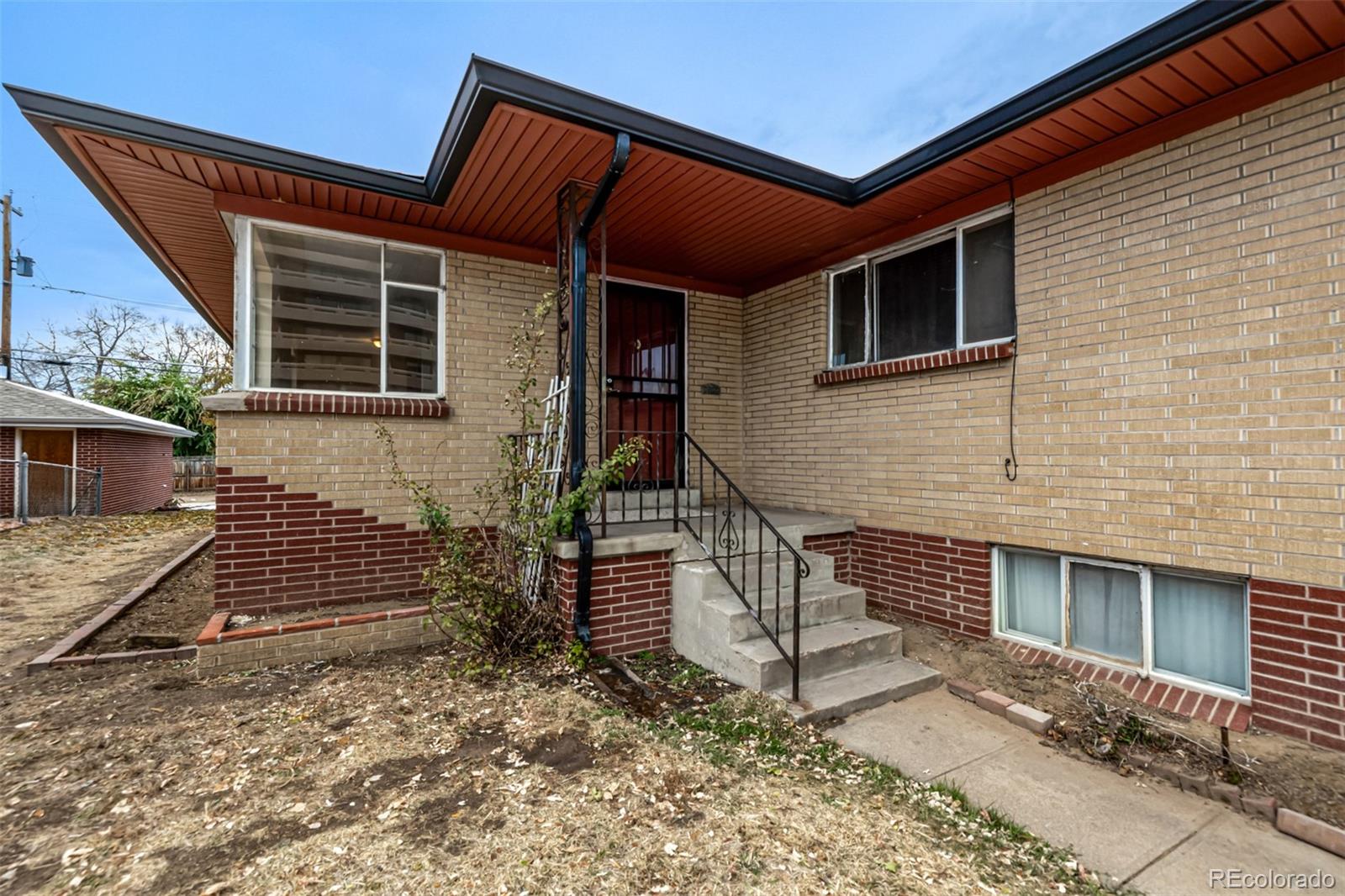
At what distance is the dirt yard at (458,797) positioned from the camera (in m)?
1.98

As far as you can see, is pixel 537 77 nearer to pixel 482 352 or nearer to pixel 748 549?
pixel 482 352

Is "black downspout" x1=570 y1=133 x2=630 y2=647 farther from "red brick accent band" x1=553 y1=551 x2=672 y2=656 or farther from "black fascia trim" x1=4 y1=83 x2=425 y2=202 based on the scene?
"black fascia trim" x1=4 y1=83 x2=425 y2=202

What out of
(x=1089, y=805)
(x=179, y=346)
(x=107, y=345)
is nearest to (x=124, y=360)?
(x=179, y=346)

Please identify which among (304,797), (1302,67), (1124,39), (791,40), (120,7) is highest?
(120,7)

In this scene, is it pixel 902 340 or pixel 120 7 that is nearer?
pixel 902 340

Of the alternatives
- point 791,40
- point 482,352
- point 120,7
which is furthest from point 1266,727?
point 120,7

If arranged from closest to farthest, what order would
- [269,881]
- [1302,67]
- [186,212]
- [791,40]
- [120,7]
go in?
[269,881] < [1302,67] < [186,212] < [791,40] < [120,7]

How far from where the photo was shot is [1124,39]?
2900mm

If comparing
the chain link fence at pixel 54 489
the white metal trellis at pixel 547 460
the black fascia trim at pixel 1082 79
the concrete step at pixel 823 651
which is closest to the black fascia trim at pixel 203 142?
the white metal trellis at pixel 547 460

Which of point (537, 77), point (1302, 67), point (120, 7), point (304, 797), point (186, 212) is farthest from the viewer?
point (120, 7)

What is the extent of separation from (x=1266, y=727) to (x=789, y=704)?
2368 millimetres

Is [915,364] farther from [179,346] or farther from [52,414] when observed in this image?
[179,346]

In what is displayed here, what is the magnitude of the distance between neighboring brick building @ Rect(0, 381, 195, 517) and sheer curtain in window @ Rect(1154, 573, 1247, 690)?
1800 centimetres

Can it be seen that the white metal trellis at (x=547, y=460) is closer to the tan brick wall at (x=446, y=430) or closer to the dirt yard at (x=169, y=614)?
the tan brick wall at (x=446, y=430)
